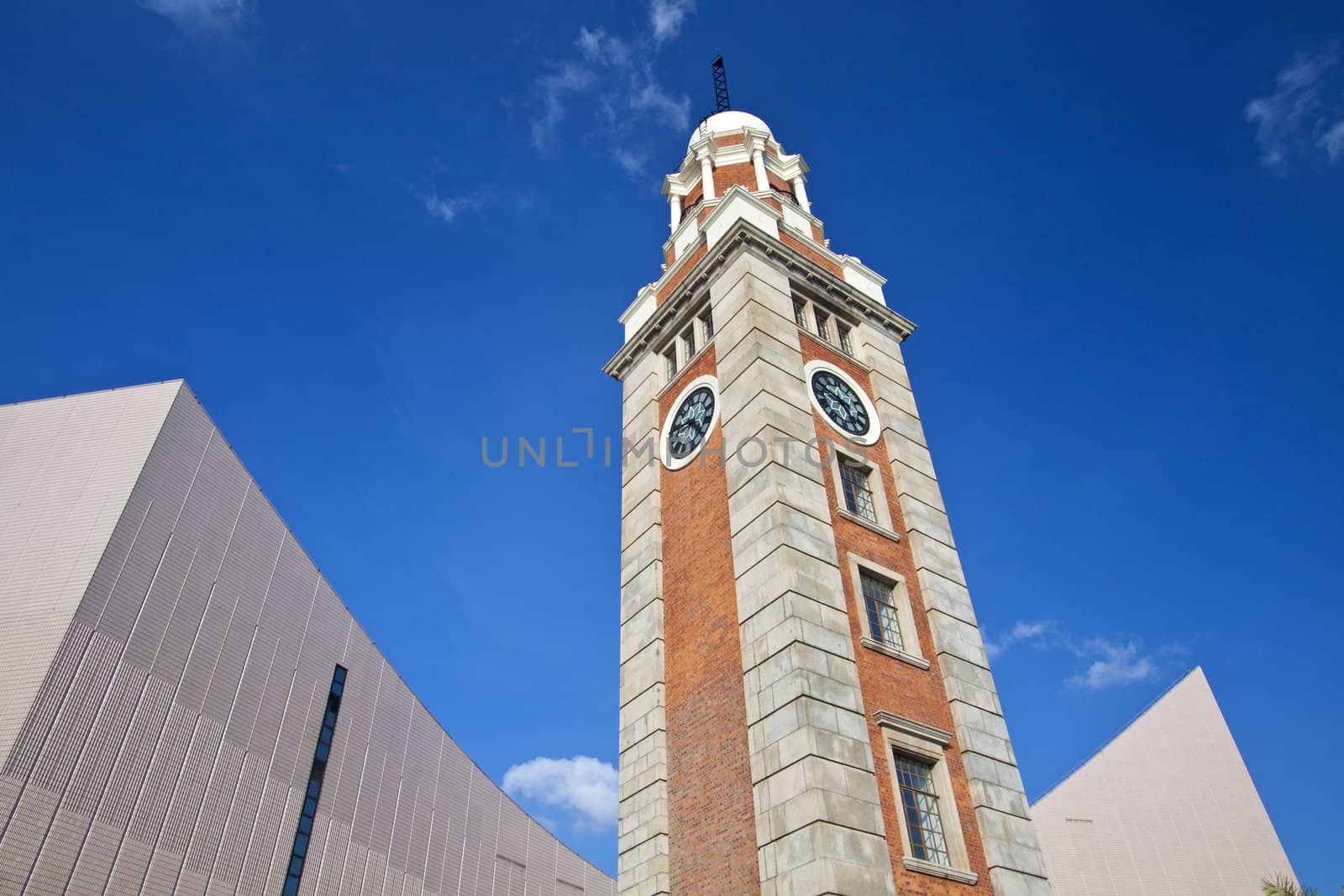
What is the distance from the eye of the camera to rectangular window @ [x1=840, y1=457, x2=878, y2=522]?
68.0 feet

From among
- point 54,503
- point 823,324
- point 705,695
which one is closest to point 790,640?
point 705,695

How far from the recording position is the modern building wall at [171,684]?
975 inches

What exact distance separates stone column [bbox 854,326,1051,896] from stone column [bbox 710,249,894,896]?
106 inches

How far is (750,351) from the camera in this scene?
21531 millimetres

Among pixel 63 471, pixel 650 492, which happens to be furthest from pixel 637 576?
pixel 63 471

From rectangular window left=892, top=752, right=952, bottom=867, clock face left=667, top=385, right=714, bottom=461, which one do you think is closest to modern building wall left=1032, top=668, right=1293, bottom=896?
rectangular window left=892, top=752, right=952, bottom=867

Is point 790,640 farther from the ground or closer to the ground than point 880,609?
closer to the ground

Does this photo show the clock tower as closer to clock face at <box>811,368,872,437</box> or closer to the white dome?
clock face at <box>811,368,872,437</box>

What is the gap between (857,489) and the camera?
2131cm

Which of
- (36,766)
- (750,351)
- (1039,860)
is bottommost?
(1039,860)

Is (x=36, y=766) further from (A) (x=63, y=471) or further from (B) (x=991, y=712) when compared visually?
(B) (x=991, y=712)

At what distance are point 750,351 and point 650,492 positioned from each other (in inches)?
169

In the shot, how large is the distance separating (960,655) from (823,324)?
33.1 feet

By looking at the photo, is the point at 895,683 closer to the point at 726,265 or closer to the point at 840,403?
the point at 840,403
